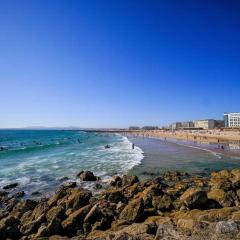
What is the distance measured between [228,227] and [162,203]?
6197mm

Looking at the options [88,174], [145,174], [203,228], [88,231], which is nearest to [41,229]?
[88,231]

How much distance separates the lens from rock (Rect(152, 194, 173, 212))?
1288 cm

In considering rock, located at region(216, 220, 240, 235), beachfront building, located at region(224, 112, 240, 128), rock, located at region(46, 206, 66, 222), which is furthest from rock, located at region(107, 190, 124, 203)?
beachfront building, located at region(224, 112, 240, 128)

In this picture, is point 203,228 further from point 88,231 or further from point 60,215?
point 60,215

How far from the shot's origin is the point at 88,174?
930 inches

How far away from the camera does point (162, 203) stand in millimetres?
13023

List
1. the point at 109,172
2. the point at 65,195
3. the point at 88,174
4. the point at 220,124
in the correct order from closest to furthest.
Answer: the point at 65,195 → the point at 88,174 → the point at 109,172 → the point at 220,124

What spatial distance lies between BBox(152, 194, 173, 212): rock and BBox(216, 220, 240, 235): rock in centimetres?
582

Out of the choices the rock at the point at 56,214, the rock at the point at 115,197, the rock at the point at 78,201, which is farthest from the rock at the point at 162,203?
the rock at the point at 56,214

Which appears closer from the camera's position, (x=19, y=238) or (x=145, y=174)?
(x=19, y=238)

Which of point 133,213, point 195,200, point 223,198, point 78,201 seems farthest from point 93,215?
point 223,198

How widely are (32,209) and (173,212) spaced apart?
7245 mm

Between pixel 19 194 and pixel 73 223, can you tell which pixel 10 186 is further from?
pixel 73 223

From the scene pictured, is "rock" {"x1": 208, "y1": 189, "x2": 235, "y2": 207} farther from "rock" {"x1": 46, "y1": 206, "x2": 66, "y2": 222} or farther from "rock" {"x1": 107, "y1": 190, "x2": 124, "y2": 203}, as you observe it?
"rock" {"x1": 46, "y1": 206, "x2": 66, "y2": 222}
